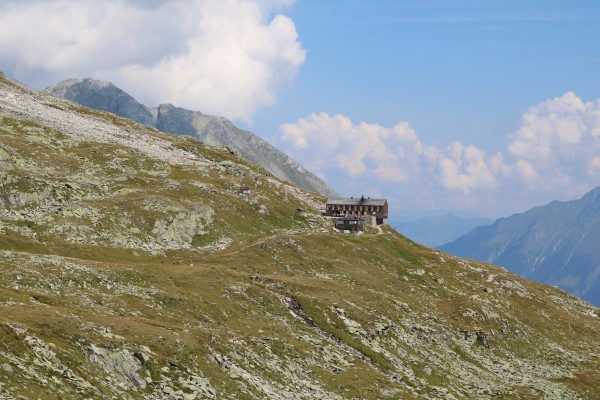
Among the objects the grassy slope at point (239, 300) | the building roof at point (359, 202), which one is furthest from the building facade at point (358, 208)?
the grassy slope at point (239, 300)

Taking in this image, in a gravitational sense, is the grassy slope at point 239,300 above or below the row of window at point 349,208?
below

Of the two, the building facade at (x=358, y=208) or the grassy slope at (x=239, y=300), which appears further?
the building facade at (x=358, y=208)

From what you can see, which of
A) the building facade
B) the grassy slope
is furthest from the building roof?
the grassy slope

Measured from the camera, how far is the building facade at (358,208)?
575 ft

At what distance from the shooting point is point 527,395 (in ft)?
289

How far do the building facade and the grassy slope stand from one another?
10669 mm

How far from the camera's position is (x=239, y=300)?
85.1 metres

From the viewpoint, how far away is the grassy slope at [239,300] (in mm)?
55719

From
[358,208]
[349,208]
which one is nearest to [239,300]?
[349,208]

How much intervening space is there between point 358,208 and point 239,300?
98.4 m

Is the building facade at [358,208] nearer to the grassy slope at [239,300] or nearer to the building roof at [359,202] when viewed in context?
the building roof at [359,202]

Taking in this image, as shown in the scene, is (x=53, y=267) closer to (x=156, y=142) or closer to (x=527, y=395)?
(x=527, y=395)

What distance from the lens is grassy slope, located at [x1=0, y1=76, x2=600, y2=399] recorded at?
5572cm

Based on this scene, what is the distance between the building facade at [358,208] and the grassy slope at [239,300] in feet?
35.0
